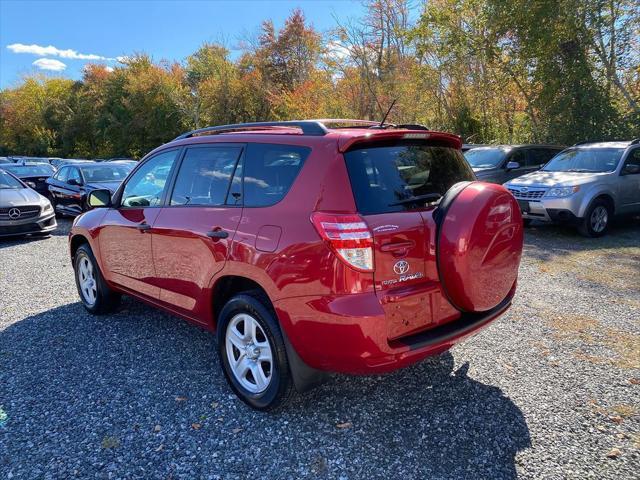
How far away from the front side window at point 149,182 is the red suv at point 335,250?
1.60ft

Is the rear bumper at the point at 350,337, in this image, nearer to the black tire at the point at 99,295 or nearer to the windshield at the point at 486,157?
the black tire at the point at 99,295

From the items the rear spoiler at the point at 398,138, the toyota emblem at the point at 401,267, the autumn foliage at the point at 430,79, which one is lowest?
the toyota emblem at the point at 401,267

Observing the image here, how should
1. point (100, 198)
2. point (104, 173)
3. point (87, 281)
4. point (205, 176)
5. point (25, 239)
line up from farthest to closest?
point (104, 173)
point (25, 239)
point (87, 281)
point (100, 198)
point (205, 176)

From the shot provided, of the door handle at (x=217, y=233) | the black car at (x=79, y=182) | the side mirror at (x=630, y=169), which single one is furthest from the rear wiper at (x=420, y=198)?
the black car at (x=79, y=182)

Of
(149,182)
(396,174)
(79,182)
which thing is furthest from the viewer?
(79,182)

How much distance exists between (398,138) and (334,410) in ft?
6.01

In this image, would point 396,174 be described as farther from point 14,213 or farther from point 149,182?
point 14,213

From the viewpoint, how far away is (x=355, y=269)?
2547 mm

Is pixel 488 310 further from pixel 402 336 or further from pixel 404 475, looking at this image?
pixel 404 475

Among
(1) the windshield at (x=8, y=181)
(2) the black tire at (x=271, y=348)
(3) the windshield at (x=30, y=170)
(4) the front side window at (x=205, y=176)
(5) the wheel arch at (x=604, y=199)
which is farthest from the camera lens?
(3) the windshield at (x=30, y=170)

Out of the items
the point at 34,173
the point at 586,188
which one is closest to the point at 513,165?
the point at 586,188

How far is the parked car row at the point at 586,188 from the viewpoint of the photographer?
833cm

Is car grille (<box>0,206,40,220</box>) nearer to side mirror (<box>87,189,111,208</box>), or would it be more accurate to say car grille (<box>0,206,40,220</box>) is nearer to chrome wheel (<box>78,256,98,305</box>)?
chrome wheel (<box>78,256,98,305</box>)

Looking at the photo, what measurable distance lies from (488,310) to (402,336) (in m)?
0.82
